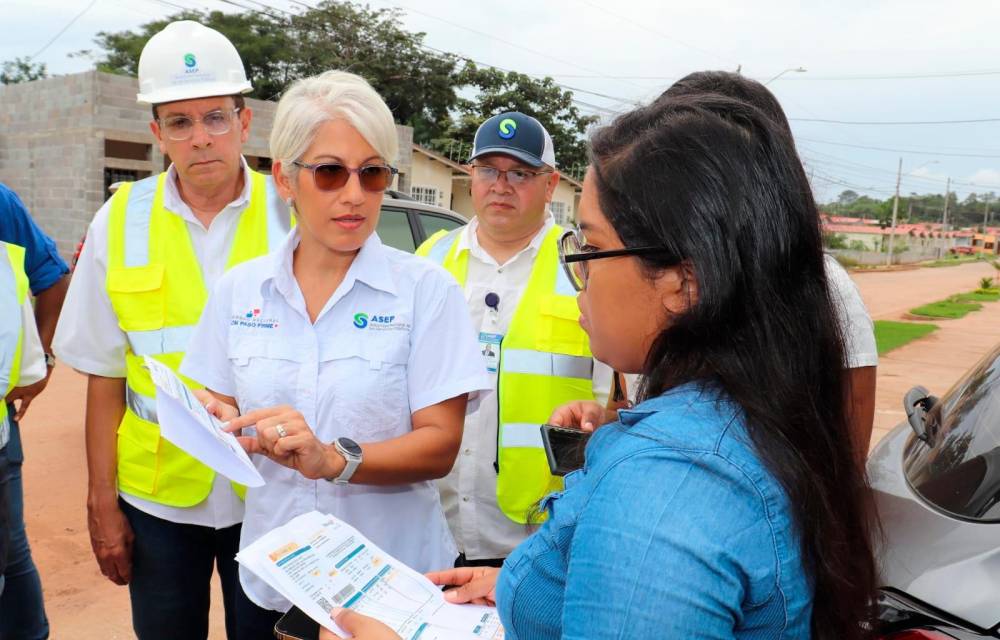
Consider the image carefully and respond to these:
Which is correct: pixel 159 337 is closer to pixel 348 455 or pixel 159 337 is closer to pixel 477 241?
pixel 348 455

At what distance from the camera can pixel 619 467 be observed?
94cm

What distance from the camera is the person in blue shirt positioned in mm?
2656

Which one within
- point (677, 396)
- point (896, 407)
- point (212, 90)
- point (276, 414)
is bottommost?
point (896, 407)

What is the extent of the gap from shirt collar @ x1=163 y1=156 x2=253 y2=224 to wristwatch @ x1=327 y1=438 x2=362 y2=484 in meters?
1.09

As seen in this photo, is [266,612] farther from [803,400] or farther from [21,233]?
[21,233]

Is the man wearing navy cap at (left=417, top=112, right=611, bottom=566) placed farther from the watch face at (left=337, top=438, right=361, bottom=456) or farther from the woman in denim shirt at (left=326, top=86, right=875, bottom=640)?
the woman in denim shirt at (left=326, top=86, right=875, bottom=640)

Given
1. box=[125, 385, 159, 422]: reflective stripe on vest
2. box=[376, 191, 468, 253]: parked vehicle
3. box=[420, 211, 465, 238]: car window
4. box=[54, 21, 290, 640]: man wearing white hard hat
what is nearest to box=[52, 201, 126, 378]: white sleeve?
box=[54, 21, 290, 640]: man wearing white hard hat

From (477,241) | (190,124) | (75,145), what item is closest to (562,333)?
(477,241)

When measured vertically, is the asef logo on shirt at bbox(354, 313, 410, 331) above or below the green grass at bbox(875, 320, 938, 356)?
above

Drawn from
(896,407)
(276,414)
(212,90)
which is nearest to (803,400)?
(276,414)

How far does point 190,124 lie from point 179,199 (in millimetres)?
244

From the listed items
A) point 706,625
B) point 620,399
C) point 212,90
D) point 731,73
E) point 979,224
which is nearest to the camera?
point 706,625

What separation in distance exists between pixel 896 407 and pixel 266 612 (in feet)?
29.7

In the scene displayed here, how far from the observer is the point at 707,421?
96 centimetres
